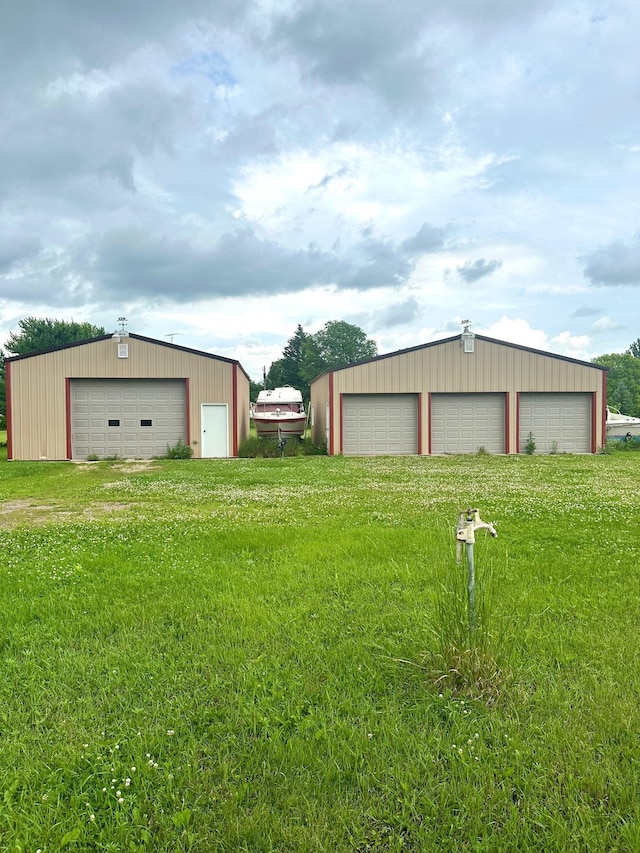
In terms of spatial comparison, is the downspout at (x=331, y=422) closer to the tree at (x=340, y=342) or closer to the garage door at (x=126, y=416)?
the garage door at (x=126, y=416)

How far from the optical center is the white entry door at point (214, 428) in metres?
20.4

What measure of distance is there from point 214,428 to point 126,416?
351cm

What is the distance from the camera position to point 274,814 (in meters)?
2.08

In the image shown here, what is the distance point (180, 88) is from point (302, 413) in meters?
14.6

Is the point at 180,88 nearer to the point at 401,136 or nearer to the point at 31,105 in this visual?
the point at 31,105

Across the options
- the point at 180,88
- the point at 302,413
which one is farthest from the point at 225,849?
the point at 302,413

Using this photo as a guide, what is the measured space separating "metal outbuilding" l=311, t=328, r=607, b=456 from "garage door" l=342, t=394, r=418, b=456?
4 centimetres

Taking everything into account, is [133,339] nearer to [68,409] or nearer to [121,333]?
[121,333]

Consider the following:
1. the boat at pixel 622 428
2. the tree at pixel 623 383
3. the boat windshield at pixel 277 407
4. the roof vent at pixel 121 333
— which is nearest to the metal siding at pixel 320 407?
the boat windshield at pixel 277 407

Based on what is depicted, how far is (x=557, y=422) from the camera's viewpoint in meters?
21.5

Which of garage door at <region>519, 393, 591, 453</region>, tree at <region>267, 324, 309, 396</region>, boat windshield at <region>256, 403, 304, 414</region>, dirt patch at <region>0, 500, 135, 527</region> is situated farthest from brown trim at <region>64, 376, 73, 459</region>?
tree at <region>267, 324, 309, 396</region>

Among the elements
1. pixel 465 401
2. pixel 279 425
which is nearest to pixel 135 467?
pixel 279 425

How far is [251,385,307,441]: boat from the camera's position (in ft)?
79.1

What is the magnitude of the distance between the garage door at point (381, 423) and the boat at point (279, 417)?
3.73 meters
